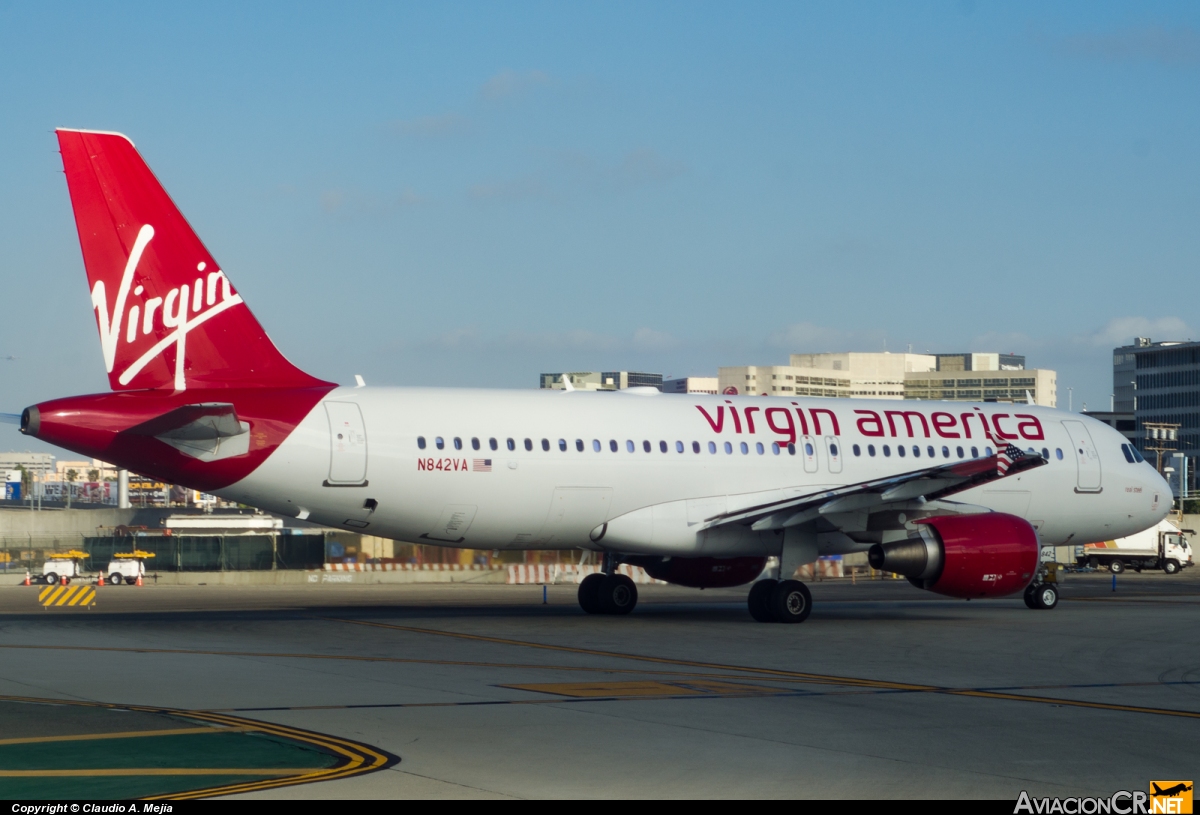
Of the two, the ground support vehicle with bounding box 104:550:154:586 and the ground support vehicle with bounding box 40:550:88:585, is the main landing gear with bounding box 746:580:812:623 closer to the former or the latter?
the ground support vehicle with bounding box 104:550:154:586

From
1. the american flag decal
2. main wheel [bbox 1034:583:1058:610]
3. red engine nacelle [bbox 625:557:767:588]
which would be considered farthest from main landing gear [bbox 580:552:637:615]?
main wheel [bbox 1034:583:1058:610]

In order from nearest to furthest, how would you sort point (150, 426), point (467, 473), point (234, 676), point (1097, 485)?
point (234, 676) < point (150, 426) < point (467, 473) < point (1097, 485)

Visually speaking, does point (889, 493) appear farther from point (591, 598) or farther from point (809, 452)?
point (591, 598)

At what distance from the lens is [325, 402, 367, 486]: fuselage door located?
961 inches

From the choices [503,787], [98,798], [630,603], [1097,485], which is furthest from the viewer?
[1097,485]

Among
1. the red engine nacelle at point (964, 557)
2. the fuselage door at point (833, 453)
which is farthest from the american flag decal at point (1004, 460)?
the fuselage door at point (833, 453)

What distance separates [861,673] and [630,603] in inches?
477

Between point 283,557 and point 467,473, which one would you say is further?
point 283,557

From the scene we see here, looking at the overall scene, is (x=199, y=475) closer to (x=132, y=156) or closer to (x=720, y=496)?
(x=132, y=156)

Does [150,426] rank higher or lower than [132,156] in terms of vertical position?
lower

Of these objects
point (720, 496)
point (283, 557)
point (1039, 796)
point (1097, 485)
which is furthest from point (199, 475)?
point (283, 557)

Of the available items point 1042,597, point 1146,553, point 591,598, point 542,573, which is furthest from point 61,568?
point 1146,553

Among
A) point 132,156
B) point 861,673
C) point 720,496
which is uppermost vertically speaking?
point 132,156

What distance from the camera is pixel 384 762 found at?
10.9 m
